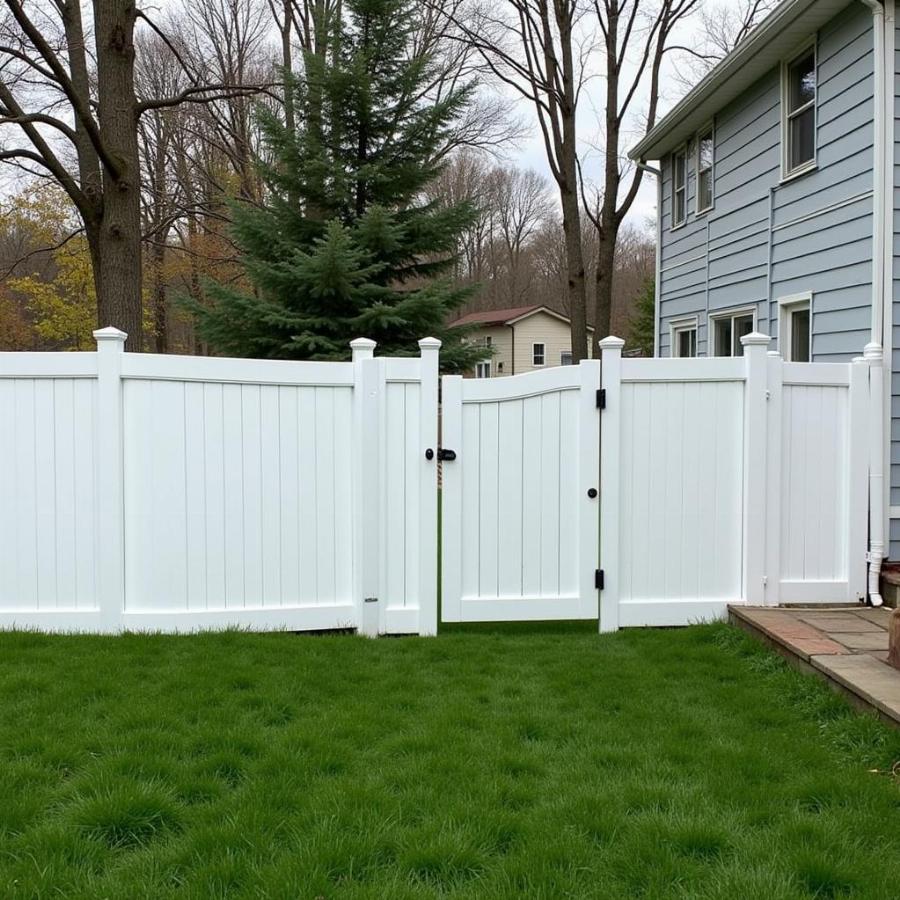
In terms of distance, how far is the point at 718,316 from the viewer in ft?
31.5

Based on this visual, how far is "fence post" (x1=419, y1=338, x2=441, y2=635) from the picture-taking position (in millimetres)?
4777

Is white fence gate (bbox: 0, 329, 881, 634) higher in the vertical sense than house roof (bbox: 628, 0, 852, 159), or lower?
lower

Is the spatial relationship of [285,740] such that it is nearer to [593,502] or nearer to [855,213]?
[593,502]

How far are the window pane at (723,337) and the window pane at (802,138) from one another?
2.15 m

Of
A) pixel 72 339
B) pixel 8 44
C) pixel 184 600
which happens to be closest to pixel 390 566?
pixel 184 600

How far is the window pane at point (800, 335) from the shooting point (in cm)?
752

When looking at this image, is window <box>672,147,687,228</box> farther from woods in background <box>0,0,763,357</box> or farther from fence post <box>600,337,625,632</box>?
fence post <box>600,337,625,632</box>

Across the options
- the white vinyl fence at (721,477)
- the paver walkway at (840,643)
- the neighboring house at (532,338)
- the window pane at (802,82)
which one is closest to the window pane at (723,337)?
the window pane at (802,82)

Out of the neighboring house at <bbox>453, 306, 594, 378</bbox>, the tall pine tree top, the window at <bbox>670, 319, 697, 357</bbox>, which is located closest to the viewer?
the tall pine tree top

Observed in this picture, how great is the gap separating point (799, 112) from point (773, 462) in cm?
415

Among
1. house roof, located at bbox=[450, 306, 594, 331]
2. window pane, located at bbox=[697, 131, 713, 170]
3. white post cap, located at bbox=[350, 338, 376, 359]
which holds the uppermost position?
house roof, located at bbox=[450, 306, 594, 331]

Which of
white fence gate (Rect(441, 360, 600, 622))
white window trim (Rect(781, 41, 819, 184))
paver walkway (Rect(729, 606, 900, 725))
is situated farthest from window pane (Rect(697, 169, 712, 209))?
paver walkway (Rect(729, 606, 900, 725))

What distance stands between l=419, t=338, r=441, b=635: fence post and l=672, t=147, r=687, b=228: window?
727 cm

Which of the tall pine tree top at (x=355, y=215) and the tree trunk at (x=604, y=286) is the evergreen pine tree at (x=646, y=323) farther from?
the tall pine tree top at (x=355, y=215)
